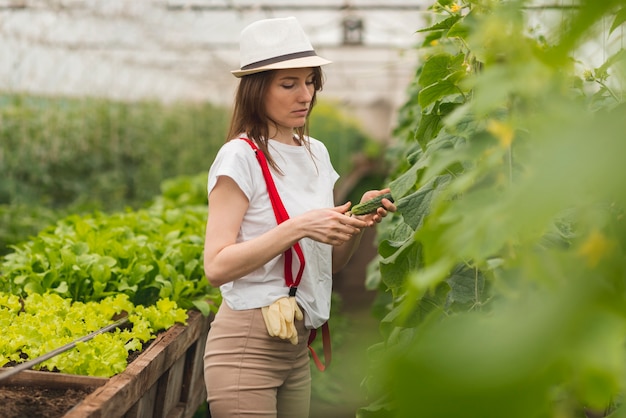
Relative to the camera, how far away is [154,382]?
2.46 metres

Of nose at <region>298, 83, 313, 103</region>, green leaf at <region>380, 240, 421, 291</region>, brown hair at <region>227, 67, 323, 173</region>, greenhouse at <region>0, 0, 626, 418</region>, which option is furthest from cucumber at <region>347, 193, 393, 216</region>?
nose at <region>298, 83, 313, 103</region>

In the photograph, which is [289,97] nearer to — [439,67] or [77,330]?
[439,67]

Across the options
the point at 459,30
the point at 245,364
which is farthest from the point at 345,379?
the point at 459,30

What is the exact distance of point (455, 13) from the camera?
7.04 feet

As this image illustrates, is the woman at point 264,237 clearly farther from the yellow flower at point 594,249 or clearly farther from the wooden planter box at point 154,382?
the yellow flower at point 594,249

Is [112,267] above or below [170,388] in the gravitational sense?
above

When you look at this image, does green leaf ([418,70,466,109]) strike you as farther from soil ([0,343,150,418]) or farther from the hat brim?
soil ([0,343,150,418])

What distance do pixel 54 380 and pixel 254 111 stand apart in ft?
3.28

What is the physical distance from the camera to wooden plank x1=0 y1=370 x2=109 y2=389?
7.06 feet

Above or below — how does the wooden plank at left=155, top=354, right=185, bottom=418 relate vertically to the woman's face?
below

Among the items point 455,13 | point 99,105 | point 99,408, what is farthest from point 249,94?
Result: point 99,105

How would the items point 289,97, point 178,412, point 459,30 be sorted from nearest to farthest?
point 459,30 < point 289,97 < point 178,412

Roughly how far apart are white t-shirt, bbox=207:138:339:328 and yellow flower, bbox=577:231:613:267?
1505mm

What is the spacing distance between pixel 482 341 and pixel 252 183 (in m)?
1.63
